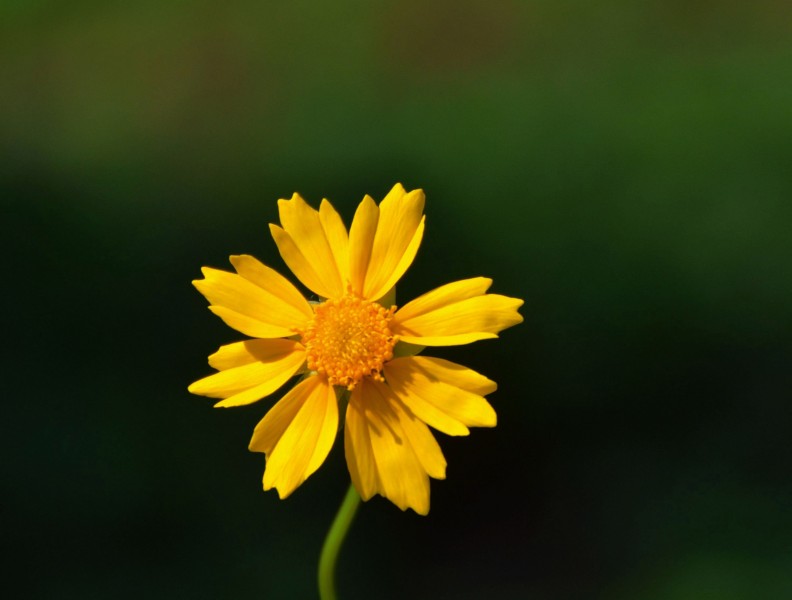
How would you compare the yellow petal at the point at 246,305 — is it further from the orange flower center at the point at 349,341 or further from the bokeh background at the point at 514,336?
the bokeh background at the point at 514,336

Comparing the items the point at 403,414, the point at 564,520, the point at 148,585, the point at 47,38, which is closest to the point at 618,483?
the point at 564,520

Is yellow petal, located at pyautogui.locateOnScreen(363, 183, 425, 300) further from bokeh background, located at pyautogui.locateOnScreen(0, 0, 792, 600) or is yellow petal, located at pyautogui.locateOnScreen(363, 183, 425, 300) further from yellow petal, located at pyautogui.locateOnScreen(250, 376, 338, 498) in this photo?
bokeh background, located at pyautogui.locateOnScreen(0, 0, 792, 600)

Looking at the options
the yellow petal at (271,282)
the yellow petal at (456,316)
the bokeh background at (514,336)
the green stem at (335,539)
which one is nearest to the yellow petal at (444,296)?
the yellow petal at (456,316)

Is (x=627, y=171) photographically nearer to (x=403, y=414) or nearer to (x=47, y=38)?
(x=403, y=414)

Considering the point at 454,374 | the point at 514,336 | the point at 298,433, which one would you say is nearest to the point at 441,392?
the point at 454,374

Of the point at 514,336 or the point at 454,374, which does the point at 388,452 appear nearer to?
the point at 454,374
